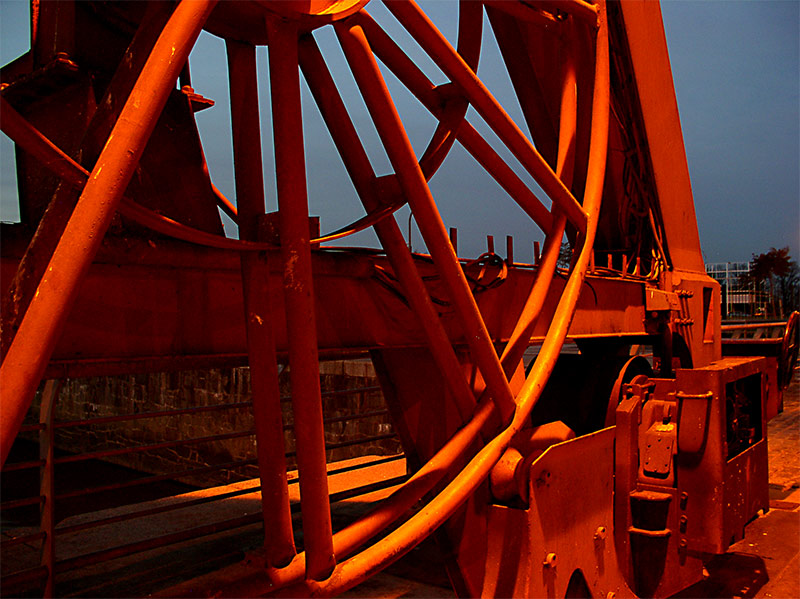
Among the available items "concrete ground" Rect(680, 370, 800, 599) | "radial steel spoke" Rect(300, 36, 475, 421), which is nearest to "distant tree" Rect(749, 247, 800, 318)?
"concrete ground" Rect(680, 370, 800, 599)

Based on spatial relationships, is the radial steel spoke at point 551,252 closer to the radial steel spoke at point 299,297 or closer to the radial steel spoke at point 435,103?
the radial steel spoke at point 435,103

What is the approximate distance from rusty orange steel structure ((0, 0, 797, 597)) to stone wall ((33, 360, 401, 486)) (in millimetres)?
7887

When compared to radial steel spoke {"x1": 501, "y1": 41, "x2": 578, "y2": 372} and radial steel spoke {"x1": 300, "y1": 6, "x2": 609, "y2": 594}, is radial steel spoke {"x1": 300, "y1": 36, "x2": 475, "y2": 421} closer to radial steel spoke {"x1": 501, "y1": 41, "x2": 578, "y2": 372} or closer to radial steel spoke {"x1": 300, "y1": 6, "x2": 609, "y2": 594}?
radial steel spoke {"x1": 300, "y1": 6, "x2": 609, "y2": 594}

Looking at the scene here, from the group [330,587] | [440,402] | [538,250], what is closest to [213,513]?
[440,402]

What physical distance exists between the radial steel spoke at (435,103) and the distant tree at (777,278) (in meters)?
32.7

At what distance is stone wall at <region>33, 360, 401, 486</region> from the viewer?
1345 centimetres

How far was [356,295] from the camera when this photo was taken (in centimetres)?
283

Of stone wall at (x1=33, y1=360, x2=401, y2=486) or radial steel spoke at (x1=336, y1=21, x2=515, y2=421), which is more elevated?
radial steel spoke at (x1=336, y1=21, x2=515, y2=421)

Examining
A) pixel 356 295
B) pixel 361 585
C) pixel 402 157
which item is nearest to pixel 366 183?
pixel 402 157

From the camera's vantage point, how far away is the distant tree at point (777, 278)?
106 ft

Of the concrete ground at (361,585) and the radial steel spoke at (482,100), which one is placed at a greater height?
the radial steel spoke at (482,100)

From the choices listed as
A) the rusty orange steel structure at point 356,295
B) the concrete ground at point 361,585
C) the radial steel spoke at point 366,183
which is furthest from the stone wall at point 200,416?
the radial steel spoke at point 366,183

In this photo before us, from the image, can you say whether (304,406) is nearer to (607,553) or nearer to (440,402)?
(440,402)

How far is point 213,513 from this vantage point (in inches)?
228
